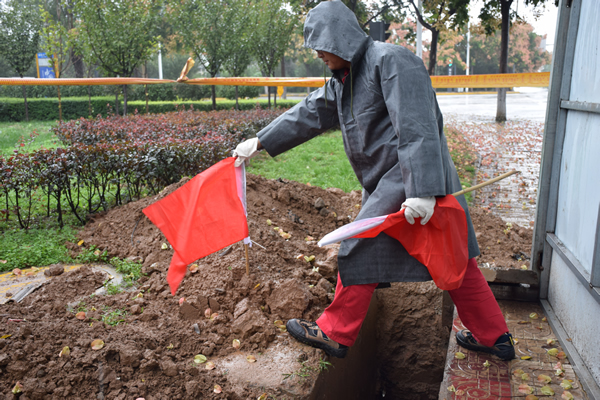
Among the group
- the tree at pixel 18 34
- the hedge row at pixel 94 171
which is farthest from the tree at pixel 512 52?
the hedge row at pixel 94 171

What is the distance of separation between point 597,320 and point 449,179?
1.01 m

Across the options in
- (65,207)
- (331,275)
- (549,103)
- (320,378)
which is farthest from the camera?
(65,207)

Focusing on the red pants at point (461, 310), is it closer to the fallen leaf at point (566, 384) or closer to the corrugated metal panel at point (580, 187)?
the fallen leaf at point (566, 384)

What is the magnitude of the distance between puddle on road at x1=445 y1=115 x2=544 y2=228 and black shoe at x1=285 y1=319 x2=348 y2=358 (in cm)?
406

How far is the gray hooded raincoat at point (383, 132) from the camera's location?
7.27ft

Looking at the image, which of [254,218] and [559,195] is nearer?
[559,195]

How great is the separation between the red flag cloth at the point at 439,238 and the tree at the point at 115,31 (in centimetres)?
1261

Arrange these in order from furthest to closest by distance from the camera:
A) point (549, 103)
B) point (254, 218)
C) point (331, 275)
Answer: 1. point (254, 218)
2. point (331, 275)
3. point (549, 103)

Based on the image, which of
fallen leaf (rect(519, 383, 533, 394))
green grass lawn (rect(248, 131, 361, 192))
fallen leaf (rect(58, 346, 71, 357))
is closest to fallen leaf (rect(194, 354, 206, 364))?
fallen leaf (rect(58, 346, 71, 357))

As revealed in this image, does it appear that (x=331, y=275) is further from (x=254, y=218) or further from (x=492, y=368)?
(x=492, y=368)

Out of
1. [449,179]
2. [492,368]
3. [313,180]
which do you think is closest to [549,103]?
[449,179]

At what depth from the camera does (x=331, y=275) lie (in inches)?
142

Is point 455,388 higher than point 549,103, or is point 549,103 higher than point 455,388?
point 549,103

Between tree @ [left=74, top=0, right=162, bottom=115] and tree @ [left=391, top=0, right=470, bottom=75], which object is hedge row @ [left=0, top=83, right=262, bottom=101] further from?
tree @ [left=391, top=0, right=470, bottom=75]
